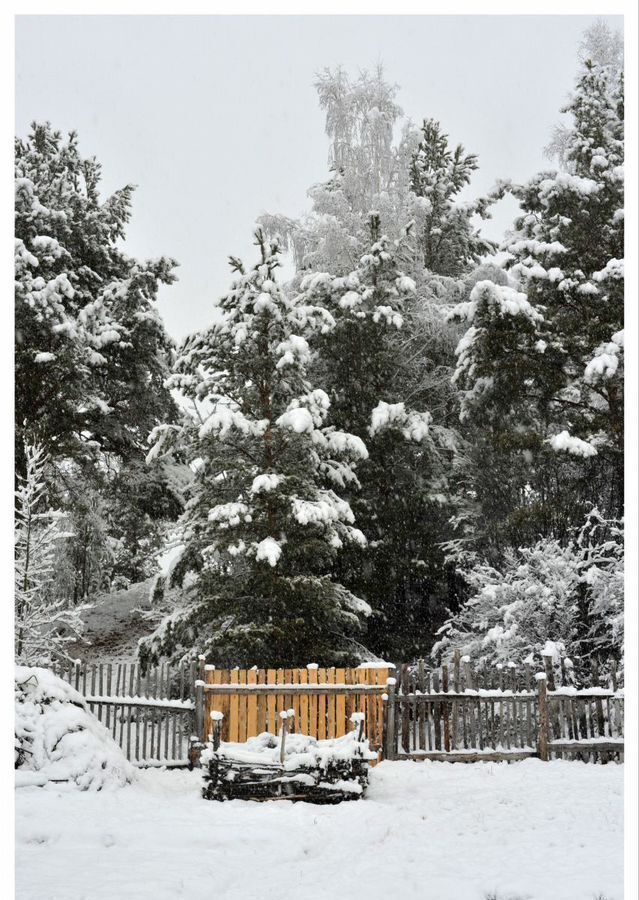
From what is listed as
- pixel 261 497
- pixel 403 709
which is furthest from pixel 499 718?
pixel 261 497

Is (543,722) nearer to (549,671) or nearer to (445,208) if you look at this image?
(549,671)

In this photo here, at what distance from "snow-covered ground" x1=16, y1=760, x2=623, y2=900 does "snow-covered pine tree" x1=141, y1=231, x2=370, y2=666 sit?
424 centimetres

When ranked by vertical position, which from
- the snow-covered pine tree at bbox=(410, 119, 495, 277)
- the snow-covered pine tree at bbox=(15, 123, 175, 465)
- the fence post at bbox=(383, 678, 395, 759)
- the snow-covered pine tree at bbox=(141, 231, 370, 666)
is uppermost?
the snow-covered pine tree at bbox=(410, 119, 495, 277)

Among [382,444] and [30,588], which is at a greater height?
[382,444]

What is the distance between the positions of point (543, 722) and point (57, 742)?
614 cm

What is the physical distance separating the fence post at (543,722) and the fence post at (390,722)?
76.5 inches

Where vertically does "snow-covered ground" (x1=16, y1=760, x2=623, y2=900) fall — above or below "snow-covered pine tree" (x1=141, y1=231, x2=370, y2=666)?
below

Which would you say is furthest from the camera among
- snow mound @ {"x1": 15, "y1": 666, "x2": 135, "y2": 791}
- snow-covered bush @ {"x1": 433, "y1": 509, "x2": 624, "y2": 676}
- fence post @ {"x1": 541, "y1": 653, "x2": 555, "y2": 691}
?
snow-covered bush @ {"x1": 433, "y1": 509, "x2": 624, "y2": 676}

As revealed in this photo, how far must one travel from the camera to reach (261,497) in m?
13.4

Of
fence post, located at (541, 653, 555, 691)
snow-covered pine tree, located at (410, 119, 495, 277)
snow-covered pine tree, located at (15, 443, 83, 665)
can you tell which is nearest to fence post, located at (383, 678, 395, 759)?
fence post, located at (541, 653, 555, 691)

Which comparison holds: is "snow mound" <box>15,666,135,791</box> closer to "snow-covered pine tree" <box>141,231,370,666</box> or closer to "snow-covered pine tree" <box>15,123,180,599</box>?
"snow-covered pine tree" <box>141,231,370,666</box>

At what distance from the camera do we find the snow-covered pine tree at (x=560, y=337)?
13.9 meters

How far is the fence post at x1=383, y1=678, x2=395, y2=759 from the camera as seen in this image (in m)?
10.4

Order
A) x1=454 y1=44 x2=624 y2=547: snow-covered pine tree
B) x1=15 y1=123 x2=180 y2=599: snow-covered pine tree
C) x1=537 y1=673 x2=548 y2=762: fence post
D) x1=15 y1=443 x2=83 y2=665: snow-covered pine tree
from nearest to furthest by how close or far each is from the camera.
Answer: x1=537 y1=673 x2=548 y2=762: fence post, x1=15 y1=443 x2=83 y2=665: snow-covered pine tree, x1=454 y1=44 x2=624 y2=547: snow-covered pine tree, x1=15 y1=123 x2=180 y2=599: snow-covered pine tree
